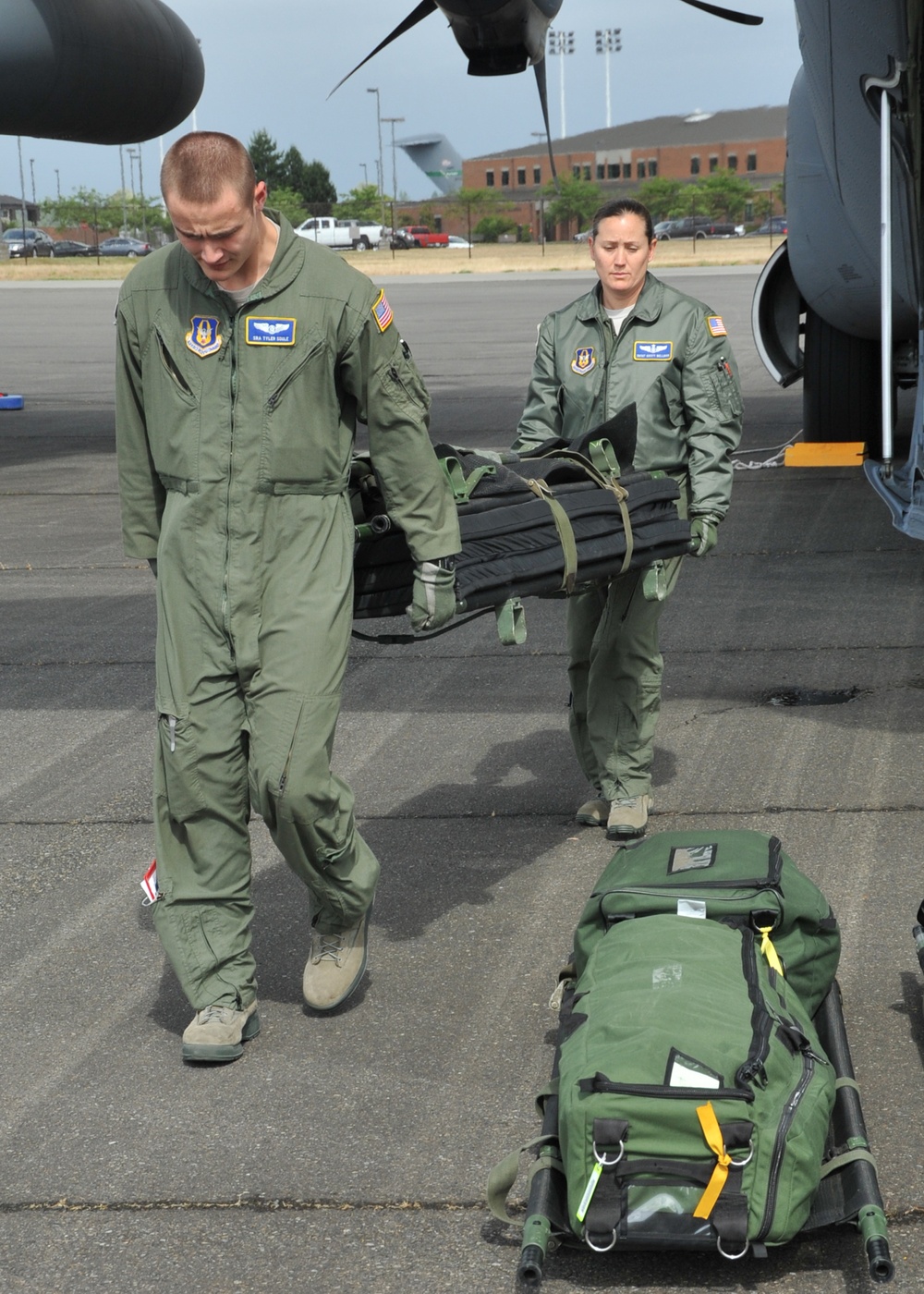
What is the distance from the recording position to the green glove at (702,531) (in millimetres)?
4730

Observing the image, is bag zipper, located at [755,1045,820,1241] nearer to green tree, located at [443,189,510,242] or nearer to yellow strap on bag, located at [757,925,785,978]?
yellow strap on bag, located at [757,925,785,978]

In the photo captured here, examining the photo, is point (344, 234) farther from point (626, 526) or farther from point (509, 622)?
point (509, 622)

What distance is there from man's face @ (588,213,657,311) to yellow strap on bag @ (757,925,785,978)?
221 centimetres

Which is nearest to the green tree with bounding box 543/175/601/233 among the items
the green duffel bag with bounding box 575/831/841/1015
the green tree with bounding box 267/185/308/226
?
the green tree with bounding box 267/185/308/226

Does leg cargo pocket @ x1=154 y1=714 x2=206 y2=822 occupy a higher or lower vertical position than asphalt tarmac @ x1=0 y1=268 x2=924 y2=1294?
higher

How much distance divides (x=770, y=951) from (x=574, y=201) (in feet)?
324

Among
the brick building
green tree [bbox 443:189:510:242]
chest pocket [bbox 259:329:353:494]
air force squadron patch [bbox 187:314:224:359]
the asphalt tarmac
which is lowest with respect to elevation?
the asphalt tarmac

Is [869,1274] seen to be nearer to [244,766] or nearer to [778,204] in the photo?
[244,766]

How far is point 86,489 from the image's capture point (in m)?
12.8

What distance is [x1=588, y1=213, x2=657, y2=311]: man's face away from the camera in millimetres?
4660

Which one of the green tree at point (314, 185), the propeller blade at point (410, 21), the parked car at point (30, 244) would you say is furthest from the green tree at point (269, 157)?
the propeller blade at point (410, 21)

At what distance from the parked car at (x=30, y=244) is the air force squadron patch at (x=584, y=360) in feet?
259

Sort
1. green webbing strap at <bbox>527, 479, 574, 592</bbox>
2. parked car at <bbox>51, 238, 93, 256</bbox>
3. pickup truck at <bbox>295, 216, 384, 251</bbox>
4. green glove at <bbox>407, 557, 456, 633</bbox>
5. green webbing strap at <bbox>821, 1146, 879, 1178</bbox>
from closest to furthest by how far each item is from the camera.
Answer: green webbing strap at <bbox>821, 1146, 879, 1178</bbox>
green glove at <bbox>407, 557, 456, 633</bbox>
green webbing strap at <bbox>527, 479, 574, 592</bbox>
pickup truck at <bbox>295, 216, 384, 251</bbox>
parked car at <bbox>51, 238, 93, 256</bbox>

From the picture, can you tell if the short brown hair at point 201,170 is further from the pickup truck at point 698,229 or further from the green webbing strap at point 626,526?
the pickup truck at point 698,229
